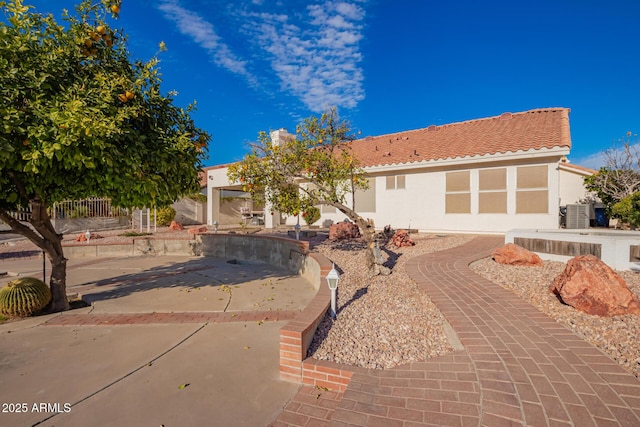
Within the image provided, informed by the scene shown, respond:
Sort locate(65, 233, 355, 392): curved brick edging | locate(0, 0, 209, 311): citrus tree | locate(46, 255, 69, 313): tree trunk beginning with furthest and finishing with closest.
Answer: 1. locate(46, 255, 69, 313): tree trunk
2. locate(0, 0, 209, 311): citrus tree
3. locate(65, 233, 355, 392): curved brick edging

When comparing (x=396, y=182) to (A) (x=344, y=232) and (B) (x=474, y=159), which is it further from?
(A) (x=344, y=232)

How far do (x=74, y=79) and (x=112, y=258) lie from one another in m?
→ 8.80

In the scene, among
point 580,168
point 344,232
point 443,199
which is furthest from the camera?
point 580,168

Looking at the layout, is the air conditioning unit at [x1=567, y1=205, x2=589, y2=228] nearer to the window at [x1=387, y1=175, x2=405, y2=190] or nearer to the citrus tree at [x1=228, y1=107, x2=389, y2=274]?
the window at [x1=387, y1=175, x2=405, y2=190]

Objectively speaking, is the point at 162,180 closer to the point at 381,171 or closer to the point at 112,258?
the point at 112,258

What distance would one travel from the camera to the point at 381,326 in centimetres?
416

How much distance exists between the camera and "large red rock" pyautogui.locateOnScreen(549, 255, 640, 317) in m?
4.05

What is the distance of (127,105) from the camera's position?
4.92 meters

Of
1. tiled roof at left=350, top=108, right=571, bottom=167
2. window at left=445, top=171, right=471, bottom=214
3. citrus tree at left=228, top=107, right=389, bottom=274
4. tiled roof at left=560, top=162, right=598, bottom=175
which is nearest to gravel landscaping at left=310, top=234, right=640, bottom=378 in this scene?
citrus tree at left=228, top=107, right=389, bottom=274

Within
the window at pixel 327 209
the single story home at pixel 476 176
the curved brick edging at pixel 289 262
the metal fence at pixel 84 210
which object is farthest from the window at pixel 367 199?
the metal fence at pixel 84 210

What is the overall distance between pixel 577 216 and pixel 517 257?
7.50 meters

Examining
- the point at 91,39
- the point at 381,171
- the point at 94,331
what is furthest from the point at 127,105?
the point at 381,171

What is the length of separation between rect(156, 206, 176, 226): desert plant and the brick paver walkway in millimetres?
20336

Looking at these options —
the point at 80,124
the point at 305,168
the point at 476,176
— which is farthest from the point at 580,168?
the point at 80,124
